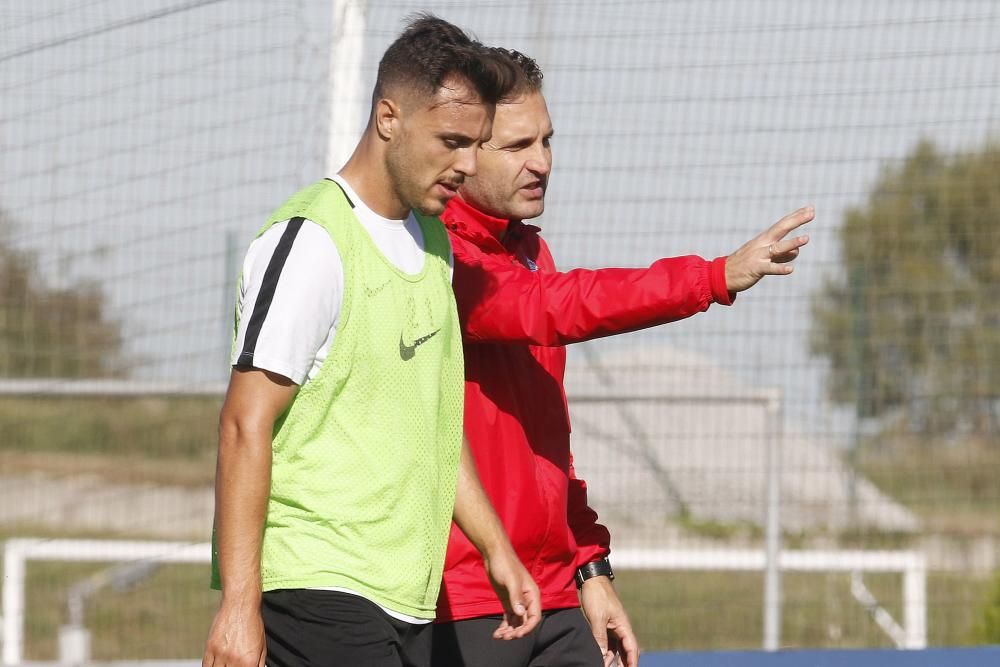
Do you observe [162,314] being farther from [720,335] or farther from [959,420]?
[959,420]

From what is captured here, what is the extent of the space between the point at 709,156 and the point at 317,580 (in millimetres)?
3490

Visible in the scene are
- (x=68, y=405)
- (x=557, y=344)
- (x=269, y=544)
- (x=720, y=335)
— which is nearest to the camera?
(x=269, y=544)

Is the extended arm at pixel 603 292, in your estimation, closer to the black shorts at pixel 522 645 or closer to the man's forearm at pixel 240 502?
the black shorts at pixel 522 645

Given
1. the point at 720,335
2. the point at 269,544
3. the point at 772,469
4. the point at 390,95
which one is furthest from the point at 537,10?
the point at 269,544

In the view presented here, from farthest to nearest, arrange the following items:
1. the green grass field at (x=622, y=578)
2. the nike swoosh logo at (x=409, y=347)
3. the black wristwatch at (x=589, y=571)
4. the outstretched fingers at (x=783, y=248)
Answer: the green grass field at (x=622, y=578), the black wristwatch at (x=589, y=571), the outstretched fingers at (x=783, y=248), the nike swoosh logo at (x=409, y=347)

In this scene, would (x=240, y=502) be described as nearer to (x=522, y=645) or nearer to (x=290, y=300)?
(x=290, y=300)

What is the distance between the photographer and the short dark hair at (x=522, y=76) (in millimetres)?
2965

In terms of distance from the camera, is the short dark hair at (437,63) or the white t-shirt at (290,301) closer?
the white t-shirt at (290,301)

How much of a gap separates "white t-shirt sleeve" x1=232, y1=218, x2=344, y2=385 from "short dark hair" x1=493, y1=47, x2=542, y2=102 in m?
0.86

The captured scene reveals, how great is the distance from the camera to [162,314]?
5.06 metres

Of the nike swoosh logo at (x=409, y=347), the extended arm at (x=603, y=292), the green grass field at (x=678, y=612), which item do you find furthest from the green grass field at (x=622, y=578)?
the nike swoosh logo at (x=409, y=347)

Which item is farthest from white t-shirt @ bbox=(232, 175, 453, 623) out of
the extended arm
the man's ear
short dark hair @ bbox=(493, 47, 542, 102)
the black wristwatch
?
the black wristwatch

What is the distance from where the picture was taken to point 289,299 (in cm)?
218

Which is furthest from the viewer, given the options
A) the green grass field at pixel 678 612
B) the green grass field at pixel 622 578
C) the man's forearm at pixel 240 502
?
the green grass field at pixel 678 612
